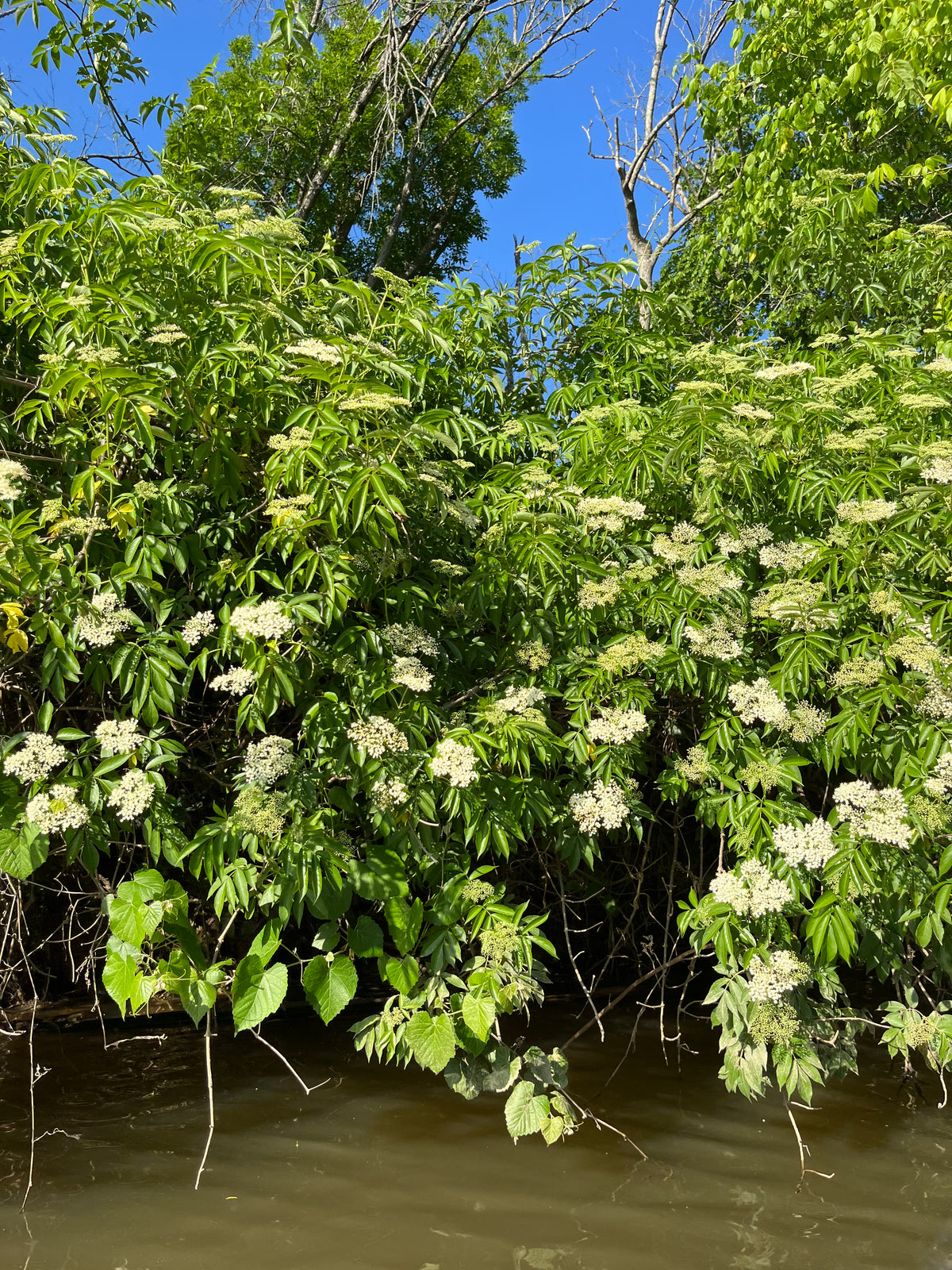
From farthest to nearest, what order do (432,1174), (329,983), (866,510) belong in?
(432,1174), (866,510), (329,983)

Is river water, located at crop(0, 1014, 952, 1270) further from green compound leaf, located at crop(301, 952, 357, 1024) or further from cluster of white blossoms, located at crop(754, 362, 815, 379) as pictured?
cluster of white blossoms, located at crop(754, 362, 815, 379)

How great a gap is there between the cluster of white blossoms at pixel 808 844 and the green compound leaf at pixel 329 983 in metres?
1.29

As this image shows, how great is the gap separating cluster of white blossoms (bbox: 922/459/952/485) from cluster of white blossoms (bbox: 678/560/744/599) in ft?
2.17

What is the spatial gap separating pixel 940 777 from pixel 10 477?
2.73m

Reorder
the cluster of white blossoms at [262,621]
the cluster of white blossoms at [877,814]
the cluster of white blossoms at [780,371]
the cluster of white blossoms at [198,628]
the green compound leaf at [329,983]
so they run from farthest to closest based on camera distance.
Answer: the cluster of white blossoms at [780,371] → the green compound leaf at [329,983] → the cluster of white blossoms at [198,628] → the cluster of white blossoms at [877,814] → the cluster of white blossoms at [262,621]

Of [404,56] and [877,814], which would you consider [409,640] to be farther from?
[404,56]

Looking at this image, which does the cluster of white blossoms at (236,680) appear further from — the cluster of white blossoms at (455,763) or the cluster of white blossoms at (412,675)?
the cluster of white blossoms at (455,763)

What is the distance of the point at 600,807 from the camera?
2.94 meters

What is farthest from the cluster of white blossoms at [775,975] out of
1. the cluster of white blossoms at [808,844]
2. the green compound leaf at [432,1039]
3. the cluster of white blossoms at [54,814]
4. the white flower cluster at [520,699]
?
the cluster of white blossoms at [54,814]

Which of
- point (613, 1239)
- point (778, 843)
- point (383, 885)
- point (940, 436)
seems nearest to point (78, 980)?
point (383, 885)

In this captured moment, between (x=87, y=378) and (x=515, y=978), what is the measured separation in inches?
80.6

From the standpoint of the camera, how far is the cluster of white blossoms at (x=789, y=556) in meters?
3.19

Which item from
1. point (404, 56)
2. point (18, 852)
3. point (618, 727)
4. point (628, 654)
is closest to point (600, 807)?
point (618, 727)

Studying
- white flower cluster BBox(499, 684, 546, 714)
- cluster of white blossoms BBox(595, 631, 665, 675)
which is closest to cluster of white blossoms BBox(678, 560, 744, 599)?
cluster of white blossoms BBox(595, 631, 665, 675)
